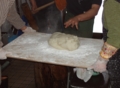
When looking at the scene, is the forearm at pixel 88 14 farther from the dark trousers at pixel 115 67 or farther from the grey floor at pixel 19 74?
the grey floor at pixel 19 74

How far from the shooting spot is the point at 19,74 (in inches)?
97.8

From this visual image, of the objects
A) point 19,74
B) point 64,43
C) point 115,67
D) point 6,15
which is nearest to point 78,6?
point 64,43

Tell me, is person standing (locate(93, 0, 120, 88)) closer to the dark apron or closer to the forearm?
the forearm

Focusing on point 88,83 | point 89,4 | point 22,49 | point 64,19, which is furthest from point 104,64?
point 64,19

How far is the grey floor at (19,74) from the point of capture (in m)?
2.29

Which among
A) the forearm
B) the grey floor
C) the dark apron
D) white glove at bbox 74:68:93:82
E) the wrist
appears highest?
the forearm

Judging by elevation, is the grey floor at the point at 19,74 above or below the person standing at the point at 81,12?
below

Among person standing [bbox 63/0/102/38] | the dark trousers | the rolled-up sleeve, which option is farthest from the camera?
person standing [bbox 63/0/102/38]

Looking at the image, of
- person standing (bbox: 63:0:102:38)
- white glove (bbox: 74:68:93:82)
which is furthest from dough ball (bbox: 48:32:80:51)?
person standing (bbox: 63:0:102:38)

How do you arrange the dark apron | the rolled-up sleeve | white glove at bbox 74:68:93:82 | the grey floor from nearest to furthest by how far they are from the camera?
1. white glove at bbox 74:68:93:82
2. the rolled-up sleeve
3. the dark apron
4. the grey floor

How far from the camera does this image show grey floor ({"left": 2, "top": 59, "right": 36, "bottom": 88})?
2.29 metres

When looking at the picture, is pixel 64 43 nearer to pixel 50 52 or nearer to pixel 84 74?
pixel 50 52

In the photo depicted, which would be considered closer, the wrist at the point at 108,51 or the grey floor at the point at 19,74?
the wrist at the point at 108,51

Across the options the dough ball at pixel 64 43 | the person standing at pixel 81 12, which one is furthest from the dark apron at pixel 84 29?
the dough ball at pixel 64 43
